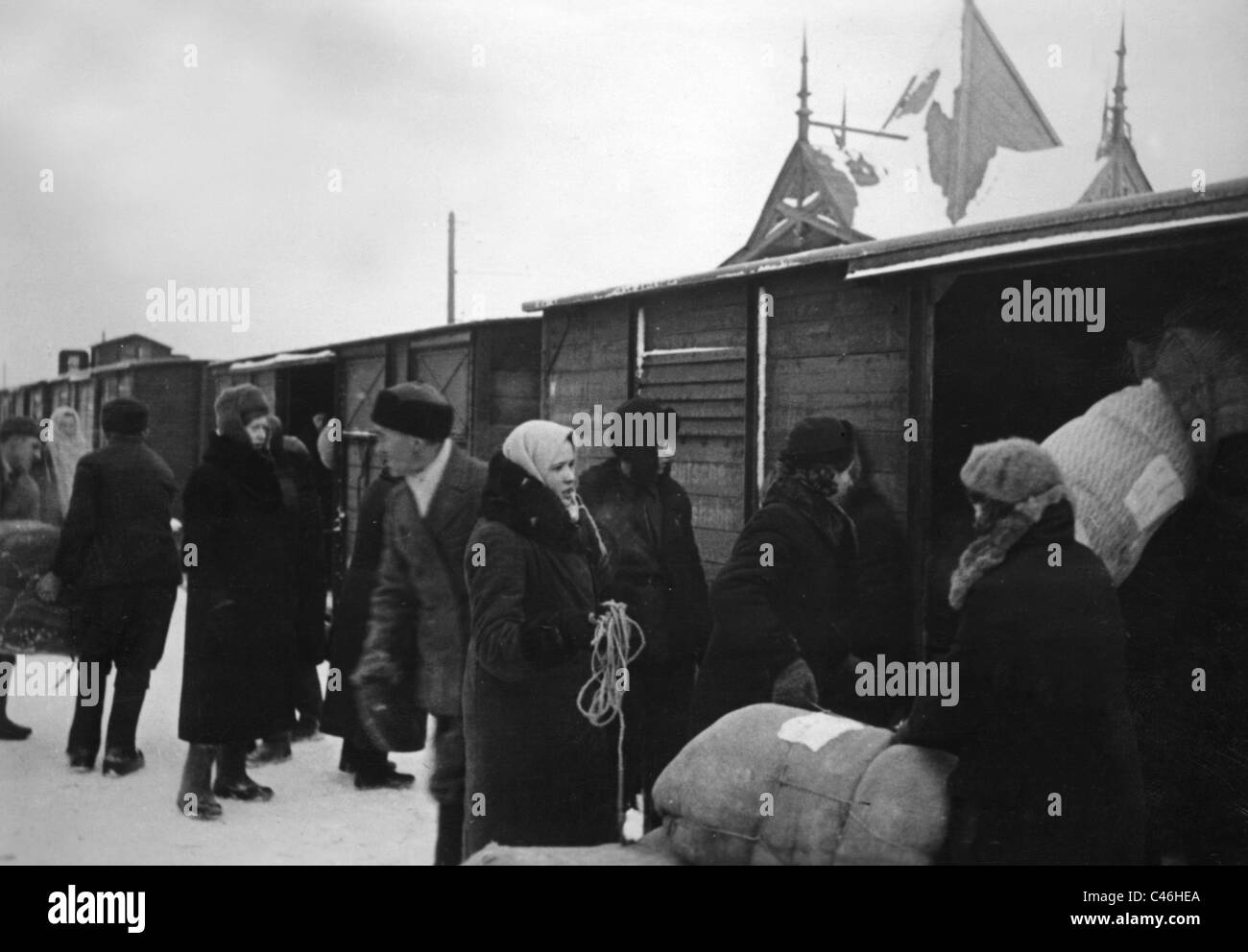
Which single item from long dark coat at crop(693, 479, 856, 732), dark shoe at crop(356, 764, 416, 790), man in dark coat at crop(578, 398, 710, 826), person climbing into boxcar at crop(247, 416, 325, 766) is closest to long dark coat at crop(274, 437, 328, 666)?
person climbing into boxcar at crop(247, 416, 325, 766)

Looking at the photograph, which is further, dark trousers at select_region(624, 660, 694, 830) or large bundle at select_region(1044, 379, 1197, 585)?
dark trousers at select_region(624, 660, 694, 830)

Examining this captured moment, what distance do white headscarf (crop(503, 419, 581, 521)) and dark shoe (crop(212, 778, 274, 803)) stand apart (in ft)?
8.11

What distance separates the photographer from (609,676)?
10.3 ft

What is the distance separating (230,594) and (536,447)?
2016mm

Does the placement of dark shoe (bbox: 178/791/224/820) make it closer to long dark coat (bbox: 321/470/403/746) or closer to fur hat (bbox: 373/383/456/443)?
long dark coat (bbox: 321/470/403/746)

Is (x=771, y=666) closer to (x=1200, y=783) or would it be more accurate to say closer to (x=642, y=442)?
(x=642, y=442)

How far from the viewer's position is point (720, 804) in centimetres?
280

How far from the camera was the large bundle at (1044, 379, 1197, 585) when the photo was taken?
3.41 meters

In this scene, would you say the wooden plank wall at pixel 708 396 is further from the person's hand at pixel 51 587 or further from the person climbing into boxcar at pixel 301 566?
the person's hand at pixel 51 587

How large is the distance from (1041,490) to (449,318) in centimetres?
436

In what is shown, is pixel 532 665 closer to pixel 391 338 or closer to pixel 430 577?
pixel 430 577

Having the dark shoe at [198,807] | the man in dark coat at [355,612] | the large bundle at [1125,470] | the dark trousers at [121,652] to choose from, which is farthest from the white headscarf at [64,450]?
the large bundle at [1125,470]

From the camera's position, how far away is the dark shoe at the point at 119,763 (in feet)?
14.6
